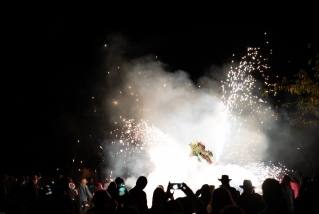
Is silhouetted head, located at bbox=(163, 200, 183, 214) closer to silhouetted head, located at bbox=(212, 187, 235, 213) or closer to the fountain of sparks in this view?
silhouetted head, located at bbox=(212, 187, 235, 213)

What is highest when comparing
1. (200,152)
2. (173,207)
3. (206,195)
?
(200,152)

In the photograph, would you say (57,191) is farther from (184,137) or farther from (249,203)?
(184,137)

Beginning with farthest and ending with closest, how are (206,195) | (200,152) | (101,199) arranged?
(200,152) → (206,195) → (101,199)

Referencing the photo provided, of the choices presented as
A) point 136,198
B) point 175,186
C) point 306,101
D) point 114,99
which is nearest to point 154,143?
point 114,99

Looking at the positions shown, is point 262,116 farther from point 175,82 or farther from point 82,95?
point 82,95

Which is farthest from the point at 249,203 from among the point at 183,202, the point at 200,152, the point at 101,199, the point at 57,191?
the point at 200,152

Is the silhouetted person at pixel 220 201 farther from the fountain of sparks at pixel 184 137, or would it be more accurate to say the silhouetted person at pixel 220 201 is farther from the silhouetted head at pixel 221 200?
the fountain of sparks at pixel 184 137

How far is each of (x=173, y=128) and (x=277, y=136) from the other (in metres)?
11.4

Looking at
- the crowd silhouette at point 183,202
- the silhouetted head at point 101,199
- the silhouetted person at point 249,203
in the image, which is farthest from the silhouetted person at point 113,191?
the silhouetted person at point 249,203

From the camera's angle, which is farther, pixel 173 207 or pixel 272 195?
pixel 173 207

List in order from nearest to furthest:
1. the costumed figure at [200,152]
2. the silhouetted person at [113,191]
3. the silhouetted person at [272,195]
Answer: the silhouetted person at [272,195]
the silhouetted person at [113,191]
the costumed figure at [200,152]

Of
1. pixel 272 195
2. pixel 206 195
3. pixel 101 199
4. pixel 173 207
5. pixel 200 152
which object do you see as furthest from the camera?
pixel 200 152

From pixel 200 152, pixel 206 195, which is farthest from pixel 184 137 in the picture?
pixel 206 195

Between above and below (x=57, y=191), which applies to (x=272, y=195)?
below
